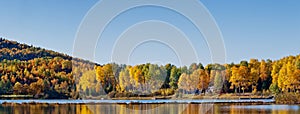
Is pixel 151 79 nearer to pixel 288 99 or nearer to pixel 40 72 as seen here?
pixel 40 72

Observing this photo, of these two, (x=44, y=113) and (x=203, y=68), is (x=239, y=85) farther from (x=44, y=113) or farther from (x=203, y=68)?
(x=44, y=113)

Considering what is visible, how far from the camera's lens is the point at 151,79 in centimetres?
5419

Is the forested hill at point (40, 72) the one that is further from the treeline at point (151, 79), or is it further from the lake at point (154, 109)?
the lake at point (154, 109)

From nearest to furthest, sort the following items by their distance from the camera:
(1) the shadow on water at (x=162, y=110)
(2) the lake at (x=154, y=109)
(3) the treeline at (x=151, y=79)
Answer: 1. (1) the shadow on water at (x=162, y=110)
2. (2) the lake at (x=154, y=109)
3. (3) the treeline at (x=151, y=79)

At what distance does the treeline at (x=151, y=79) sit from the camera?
4953 centimetres

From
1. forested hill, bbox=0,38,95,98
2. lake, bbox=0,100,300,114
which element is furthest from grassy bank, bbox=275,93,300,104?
forested hill, bbox=0,38,95,98

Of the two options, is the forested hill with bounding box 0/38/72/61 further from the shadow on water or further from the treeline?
the shadow on water

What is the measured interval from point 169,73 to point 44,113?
34889mm

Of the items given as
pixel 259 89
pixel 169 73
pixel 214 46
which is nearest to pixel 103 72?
pixel 169 73

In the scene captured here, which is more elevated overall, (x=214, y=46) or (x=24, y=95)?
(x=214, y=46)

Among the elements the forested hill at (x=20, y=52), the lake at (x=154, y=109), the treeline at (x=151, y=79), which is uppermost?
the forested hill at (x=20, y=52)

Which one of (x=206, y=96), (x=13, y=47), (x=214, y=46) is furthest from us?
(x=13, y=47)

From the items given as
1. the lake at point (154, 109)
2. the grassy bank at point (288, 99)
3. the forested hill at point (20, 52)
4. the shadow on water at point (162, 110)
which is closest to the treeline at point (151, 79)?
the forested hill at point (20, 52)

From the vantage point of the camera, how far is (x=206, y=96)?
52344 millimetres
